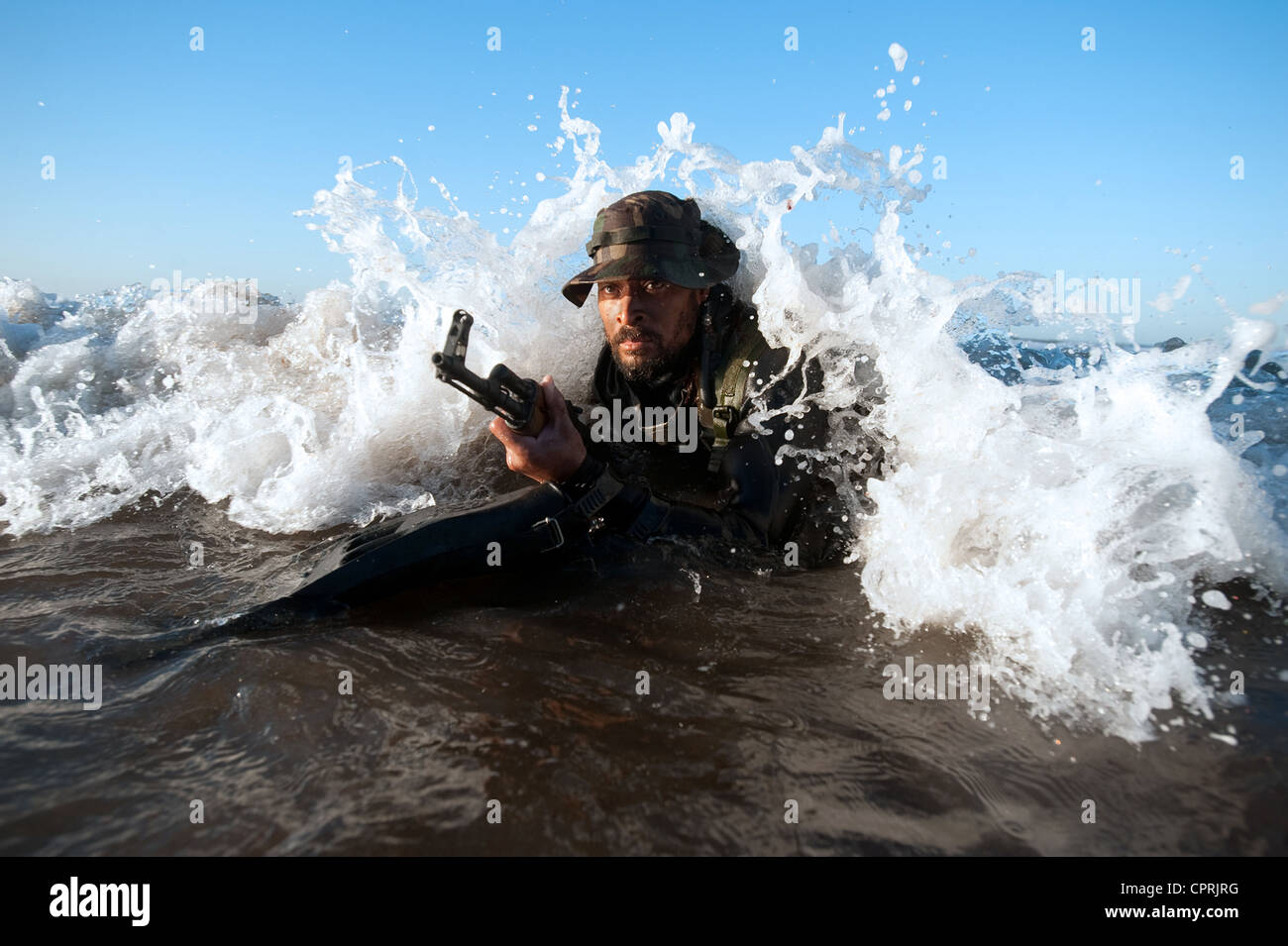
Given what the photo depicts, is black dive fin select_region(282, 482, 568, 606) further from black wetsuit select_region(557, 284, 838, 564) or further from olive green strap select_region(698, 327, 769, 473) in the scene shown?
olive green strap select_region(698, 327, 769, 473)

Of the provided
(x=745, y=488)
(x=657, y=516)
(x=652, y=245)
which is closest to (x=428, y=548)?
(x=657, y=516)

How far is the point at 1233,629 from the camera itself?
2.61m

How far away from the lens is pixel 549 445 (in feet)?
9.41

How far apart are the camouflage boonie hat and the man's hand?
3.17 feet

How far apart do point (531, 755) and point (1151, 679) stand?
1849mm

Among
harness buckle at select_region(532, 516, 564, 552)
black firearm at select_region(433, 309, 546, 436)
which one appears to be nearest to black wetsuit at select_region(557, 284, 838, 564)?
harness buckle at select_region(532, 516, 564, 552)

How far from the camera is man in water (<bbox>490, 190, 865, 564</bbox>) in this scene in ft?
9.84

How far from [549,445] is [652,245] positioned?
4.30ft

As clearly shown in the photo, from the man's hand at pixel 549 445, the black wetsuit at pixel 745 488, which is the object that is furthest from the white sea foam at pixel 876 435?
the man's hand at pixel 549 445

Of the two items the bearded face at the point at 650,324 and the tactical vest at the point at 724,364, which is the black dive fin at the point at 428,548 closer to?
the tactical vest at the point at 724,364

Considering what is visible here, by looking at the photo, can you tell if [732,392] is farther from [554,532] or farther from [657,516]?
[554,532]
